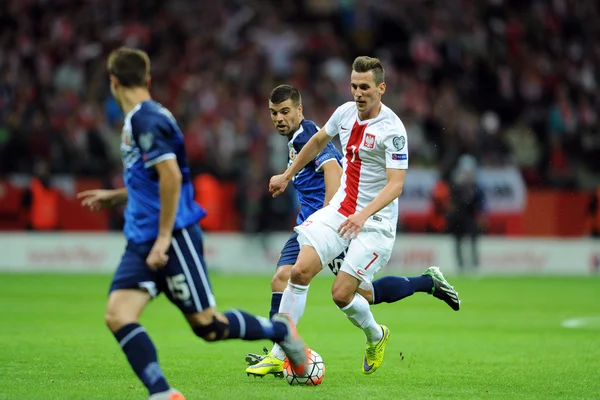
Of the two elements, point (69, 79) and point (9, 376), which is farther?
point (69, 79)

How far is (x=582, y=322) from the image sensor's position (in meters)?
13.9

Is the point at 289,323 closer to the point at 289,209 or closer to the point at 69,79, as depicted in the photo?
the point at 289,209

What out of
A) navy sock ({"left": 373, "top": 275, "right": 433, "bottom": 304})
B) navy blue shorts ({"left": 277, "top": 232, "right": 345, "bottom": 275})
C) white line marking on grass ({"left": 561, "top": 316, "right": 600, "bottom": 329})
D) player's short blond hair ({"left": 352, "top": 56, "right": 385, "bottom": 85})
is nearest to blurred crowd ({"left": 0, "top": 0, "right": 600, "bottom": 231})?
white line marking on grass ({"left": 561, "top": 316, "right": 600, "bottom": 329})

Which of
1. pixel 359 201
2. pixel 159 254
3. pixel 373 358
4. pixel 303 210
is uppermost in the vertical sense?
pixel 159 254

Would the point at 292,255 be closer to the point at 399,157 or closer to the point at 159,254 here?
the point at 399,157

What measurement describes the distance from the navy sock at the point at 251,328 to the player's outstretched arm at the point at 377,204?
42.9 inches

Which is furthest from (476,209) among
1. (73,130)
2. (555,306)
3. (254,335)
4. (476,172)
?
(254,335)

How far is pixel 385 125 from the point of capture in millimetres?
8414

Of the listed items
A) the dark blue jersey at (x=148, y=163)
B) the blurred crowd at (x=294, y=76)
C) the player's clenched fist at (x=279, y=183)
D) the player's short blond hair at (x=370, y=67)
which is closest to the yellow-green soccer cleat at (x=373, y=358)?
the player's clenched fist at (x=279, y=183)

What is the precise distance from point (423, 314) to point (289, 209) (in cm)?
733

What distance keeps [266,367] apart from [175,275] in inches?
92.9

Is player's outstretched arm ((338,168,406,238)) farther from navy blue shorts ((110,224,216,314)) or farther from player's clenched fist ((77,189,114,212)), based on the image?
player's clenched fist ((77,189,114,212))

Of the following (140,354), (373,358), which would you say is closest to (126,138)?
(140,354)

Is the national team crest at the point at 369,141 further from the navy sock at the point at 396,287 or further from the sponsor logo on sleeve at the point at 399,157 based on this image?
the navy sock at the point at 396,287
